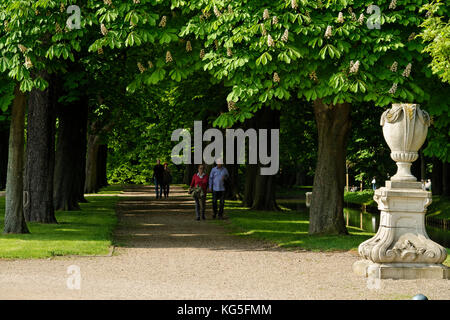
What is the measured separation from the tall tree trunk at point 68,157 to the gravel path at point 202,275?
30.8ft

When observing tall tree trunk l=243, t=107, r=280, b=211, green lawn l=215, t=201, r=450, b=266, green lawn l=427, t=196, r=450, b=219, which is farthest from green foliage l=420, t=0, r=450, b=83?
green lawn l=427, t=196, r=450, b=219

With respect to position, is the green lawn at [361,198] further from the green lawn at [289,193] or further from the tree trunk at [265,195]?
the tree trunk at [265,195]

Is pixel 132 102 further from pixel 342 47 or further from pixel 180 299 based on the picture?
pixel 180 299

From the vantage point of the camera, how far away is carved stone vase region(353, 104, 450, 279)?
1294 cm

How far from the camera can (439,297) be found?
11.0m

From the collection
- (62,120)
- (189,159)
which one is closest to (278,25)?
(62,120)

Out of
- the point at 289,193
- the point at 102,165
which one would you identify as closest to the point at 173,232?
the point at 102,165

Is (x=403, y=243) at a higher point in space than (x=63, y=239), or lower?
higher

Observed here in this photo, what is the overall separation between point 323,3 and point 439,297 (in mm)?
7630

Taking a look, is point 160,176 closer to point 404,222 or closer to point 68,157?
point 68,157

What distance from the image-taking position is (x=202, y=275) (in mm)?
13258

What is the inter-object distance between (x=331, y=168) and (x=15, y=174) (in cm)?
749

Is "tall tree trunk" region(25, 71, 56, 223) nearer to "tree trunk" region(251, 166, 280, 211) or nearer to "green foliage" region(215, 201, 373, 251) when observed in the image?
"green foliage" region(215, 201, 373, 251)
